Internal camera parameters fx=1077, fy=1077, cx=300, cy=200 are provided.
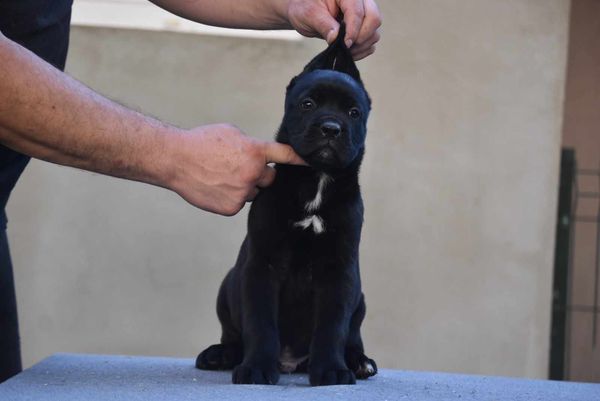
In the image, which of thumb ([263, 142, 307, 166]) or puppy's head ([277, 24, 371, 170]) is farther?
puppy's head ([277, 24, 371, 170])

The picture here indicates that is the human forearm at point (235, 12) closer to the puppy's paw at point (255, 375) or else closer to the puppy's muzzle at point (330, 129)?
the puppy's muzzle at point (330, 129)

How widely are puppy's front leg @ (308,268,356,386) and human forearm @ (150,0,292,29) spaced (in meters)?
0.69

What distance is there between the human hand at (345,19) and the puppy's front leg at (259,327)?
0.55m

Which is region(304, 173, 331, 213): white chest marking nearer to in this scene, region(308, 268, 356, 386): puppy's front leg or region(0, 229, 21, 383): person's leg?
region(308, 268, 356, 386): puppy's front leg

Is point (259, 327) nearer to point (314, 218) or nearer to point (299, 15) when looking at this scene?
point (314, 218)

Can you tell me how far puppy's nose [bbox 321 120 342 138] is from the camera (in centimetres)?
233

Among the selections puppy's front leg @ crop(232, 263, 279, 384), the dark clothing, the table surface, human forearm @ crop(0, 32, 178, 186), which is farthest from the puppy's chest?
the dark clothing

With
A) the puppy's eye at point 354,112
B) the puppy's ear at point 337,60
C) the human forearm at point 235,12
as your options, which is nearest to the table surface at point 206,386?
the puppy's eye at point 354,112

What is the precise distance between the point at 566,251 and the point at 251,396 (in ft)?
13.6

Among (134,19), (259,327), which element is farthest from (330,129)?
(134,19)

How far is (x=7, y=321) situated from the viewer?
2.48 m

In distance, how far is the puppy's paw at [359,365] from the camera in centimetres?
250

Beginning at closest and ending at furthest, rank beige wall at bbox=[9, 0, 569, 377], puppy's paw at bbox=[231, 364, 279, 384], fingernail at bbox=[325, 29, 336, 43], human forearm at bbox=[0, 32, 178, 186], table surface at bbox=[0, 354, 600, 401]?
human forearm at bbox=[0, 32, 178, 186] → table surface at bbox=[0, 354, 600, 401] → puppy's paw at bbox=[231, 364, 279, 384] → fingernail at bbox=[325, 29, 336, 43] → beige wall at bbox=[9, 0, 569, 377]

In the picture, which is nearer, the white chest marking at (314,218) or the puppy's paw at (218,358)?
the white chest marking at (314,218)
